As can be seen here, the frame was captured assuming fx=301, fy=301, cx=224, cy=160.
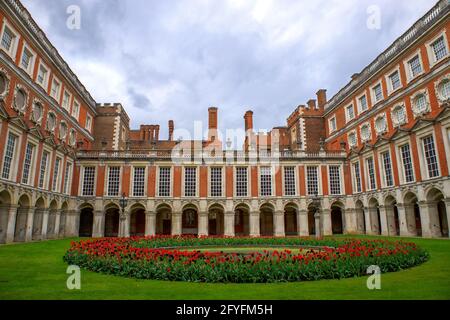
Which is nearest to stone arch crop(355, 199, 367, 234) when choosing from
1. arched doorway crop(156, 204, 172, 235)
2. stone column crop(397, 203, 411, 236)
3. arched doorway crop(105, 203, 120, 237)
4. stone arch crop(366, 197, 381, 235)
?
stone arch crop(366, 197, 381, 235)

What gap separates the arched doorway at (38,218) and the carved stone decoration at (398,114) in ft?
110

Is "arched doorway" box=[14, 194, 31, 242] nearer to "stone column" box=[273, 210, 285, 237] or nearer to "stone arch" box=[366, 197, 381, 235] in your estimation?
"stone column" box=[273, 210, 285, 237]

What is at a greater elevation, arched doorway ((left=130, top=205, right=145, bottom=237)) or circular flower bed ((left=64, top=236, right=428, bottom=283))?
arched doorway ((left=130, top=205, right=145, bottom=237))

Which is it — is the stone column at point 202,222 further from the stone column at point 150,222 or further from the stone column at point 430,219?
the stone column at point 430,219

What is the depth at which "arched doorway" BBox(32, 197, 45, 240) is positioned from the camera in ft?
86.0

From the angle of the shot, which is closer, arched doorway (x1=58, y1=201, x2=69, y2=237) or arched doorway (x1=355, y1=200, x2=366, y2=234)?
arched doorway (x1=58, y1=201, x2=69, y2=237)

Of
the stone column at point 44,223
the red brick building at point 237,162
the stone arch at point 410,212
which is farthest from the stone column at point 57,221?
the stone arch at point 410,212

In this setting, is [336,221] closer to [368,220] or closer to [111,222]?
[368,220]

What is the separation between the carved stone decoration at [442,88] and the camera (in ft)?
75.6

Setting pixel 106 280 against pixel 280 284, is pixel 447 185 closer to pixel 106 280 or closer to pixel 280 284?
pixel 280 284

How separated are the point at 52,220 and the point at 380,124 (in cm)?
3428

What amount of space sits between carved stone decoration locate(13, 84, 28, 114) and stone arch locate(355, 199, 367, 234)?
110ft

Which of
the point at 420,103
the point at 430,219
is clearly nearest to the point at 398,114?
the point at 420,103

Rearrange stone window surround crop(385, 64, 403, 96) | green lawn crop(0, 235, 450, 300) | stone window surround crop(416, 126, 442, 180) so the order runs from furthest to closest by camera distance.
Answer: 1. stone window surround crop(385, 64, 403, 96)
2. stone window surround crop(416, 126, 442, 180)
3. green lawn crop(0, 235, 450, 300)
